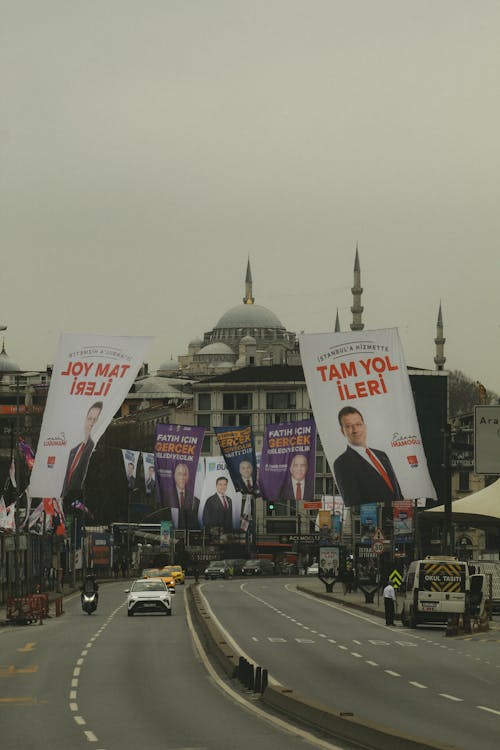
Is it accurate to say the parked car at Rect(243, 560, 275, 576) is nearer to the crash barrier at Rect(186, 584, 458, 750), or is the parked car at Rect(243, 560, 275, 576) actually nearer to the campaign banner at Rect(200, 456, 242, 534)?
the campaign banner at Rect(200, 456, 242, 534)

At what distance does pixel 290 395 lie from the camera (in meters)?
188

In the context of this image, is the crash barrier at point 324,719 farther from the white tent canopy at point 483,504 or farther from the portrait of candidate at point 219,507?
the portrait of candidate at point 219,507

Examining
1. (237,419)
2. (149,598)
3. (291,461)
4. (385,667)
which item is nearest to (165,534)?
(291,461)

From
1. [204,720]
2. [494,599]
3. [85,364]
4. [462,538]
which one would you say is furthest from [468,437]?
[204,720]

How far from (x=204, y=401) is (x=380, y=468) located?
478 feet

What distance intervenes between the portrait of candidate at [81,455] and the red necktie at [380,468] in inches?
295

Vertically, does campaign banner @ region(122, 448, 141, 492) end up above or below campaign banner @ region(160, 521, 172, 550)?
above

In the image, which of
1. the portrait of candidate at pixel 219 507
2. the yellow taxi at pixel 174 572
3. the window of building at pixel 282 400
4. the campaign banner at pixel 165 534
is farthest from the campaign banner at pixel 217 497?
the window of building at pixel 282 400

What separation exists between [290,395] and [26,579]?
109927mm

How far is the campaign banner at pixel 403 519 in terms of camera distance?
6594cm

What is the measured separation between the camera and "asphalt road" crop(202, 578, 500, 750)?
22.7 meters

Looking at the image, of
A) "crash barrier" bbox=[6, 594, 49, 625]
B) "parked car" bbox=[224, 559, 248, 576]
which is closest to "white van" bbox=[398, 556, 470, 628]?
"crash barrier" bbox=[6, 594, 49, 625]

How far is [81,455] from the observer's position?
43.0 meters

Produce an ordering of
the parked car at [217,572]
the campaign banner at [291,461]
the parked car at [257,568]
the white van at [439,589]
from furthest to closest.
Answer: the parked car at [257,568] < the parked car at [217,572] < the campaign banner at [291,461] < the white van at [439,589]
